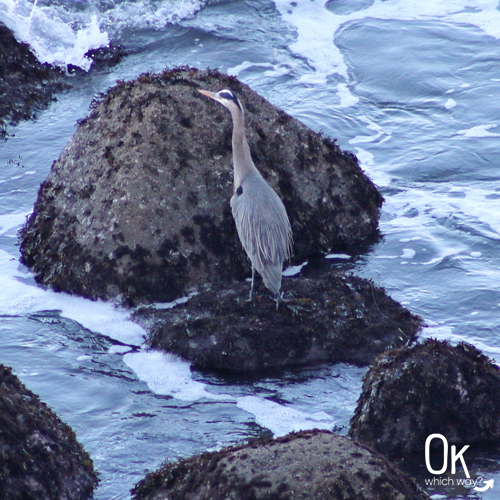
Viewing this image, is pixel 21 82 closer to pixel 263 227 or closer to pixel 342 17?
pixel 263 227

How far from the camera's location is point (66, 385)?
20.8 ft

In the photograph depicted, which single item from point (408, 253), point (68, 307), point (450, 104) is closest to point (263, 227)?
point (68, 307)

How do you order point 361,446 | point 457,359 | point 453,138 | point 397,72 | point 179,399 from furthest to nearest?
point 397,72 < point 453,138 < point 179,399 < point 457,359 < point 361,446

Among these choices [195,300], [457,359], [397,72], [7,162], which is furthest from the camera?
[397,72]

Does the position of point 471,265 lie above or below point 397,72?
below

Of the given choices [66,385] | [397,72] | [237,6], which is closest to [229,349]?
[66,385]

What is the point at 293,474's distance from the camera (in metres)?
4.14

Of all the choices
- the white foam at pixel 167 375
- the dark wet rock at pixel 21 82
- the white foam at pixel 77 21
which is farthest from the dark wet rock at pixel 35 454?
the white foam at pixel 77 21

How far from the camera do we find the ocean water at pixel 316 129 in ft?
19.6

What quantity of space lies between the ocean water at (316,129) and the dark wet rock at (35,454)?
228 millimetres

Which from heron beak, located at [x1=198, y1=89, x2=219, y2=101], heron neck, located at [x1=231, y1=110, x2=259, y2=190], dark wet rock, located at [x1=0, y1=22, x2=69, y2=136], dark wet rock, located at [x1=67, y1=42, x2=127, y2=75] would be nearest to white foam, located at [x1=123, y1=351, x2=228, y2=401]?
heron neck, located at [x1=231, y1=110, x2=259, y2=190]

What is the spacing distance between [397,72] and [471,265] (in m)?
6.15

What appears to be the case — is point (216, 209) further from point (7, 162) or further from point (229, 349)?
point (7, 162)

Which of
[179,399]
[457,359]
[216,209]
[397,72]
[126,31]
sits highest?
[126,31]
